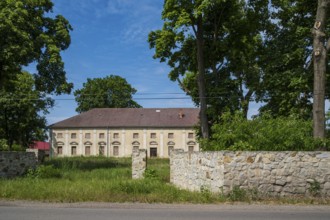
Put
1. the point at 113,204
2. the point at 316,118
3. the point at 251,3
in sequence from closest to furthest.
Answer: the point at 113,204
the point at 316,118
the point at 251,3

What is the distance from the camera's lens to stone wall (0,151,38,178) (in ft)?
63.8

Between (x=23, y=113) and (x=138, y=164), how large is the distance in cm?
3332

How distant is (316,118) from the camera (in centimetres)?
1512

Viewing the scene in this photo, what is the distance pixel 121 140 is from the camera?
70.2m

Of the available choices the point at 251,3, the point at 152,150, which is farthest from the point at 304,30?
the point at 152,150

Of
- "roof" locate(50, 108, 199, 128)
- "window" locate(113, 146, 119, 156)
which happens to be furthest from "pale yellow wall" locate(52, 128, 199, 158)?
"roof" locate(50, 108, 199, 128)

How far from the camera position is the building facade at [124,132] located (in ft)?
228

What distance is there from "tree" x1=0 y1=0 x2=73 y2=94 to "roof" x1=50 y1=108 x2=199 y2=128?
132ft

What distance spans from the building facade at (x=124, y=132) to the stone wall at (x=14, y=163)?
158ft

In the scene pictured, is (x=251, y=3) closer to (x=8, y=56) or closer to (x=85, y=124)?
(x=8, y=56)

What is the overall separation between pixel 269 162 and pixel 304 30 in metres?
13.1

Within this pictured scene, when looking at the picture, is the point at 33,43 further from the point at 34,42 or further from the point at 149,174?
the point at 149,174

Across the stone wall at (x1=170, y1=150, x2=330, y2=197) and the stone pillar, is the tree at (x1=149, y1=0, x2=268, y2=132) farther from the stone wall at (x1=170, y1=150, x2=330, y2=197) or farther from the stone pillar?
the stone wall at (x1=170, y1=150, x2=330, y2=197)

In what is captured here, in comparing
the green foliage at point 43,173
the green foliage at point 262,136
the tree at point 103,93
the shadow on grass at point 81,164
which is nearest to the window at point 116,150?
the tree at point 103,93
